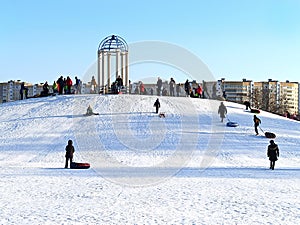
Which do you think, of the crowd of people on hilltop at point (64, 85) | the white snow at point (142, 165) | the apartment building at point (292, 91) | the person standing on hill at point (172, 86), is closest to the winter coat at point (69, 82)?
the crowd of people on hilltop at point (64, 85)

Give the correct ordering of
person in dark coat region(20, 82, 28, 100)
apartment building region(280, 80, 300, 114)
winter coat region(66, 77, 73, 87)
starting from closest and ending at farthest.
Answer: winter coat region(66, 77, 73, 87) < person in dark coat region(20, 82, 28, 100) < apartment building region(280, 80, 300, 114)

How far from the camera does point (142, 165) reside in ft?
67.0

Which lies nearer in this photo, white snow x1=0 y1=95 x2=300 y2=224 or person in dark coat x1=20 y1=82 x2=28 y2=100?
white snow x1=0 y1=95 x2=300 y2=224

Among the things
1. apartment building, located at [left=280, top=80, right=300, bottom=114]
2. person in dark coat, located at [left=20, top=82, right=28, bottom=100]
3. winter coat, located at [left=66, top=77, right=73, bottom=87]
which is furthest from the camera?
apartment building, located at [left=280, top=80, right=300, bottom=114]

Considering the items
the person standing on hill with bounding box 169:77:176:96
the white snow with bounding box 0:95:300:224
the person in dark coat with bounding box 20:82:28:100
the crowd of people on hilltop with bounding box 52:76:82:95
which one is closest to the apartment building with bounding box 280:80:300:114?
the person standing on hill with bounding box 169:77:176:96

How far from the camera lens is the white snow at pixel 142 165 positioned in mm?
10727

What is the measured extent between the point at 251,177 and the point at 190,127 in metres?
12.8

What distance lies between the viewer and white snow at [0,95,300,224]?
35.2ft

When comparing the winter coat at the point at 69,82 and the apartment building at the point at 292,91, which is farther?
the apartment building at the point at 292,91

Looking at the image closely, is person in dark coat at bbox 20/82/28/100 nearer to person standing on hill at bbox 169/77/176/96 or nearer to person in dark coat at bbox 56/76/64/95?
person in dark coat at bbox 56/76/64/95

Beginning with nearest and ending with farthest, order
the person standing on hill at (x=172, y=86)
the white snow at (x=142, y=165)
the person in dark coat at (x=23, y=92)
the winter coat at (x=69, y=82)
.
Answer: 1. the white snow at (x=142, y=165)
2. the winter coat at (x=69, y=82)
3. the person standing on hill at (x=172, y=86)
4. the person in dark coat at (x=23, y=92)

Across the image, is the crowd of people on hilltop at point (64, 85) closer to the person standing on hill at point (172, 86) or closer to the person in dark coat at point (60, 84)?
the person in dark coat at point (60, 84)

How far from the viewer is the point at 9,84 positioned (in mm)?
168500

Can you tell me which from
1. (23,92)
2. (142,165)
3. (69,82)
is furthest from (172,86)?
(142,165)
